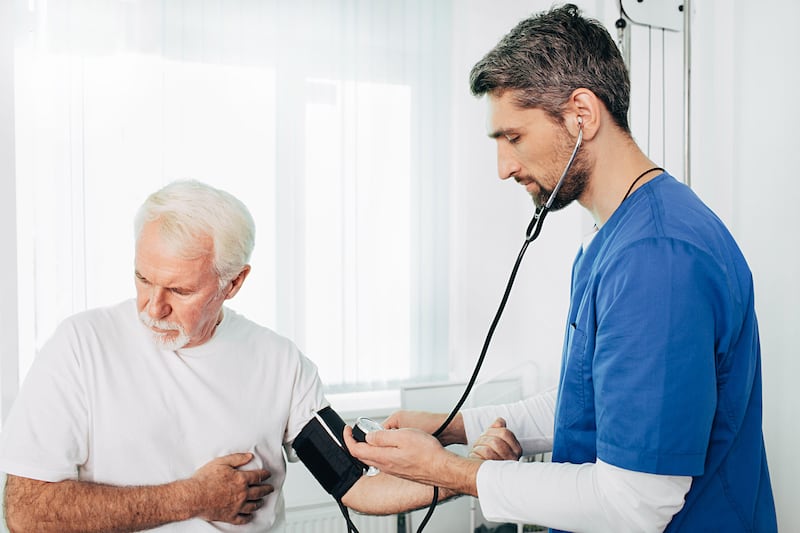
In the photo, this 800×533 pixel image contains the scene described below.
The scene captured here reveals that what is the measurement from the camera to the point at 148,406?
49.8 inches

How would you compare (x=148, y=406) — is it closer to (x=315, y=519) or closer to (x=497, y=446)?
(x=497, y=446)

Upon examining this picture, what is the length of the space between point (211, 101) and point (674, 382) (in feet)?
6.74

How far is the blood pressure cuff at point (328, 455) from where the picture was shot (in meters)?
1.31

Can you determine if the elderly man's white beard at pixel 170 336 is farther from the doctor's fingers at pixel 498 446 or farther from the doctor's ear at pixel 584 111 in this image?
the doctor's ear at pixel 584 111

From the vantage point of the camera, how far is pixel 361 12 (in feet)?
8.66

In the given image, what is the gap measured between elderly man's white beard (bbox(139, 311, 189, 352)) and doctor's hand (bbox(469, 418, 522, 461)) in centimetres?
62

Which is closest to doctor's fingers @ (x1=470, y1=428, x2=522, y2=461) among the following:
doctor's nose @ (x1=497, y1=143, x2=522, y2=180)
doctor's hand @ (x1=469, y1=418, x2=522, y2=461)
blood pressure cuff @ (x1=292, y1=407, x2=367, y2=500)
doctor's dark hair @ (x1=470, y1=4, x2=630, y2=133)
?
doctor's hand @ (x1=469, y1=418, x2=522, y2=461)

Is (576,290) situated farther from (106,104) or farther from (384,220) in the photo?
(106,104)

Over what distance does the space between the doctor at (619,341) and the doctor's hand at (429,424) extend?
10.5 inches

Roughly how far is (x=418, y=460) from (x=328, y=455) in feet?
1.02

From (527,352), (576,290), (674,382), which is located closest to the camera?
(674,382)

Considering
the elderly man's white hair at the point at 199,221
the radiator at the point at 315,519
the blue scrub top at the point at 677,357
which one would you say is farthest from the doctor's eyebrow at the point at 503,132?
the radiator at the point at 315,519

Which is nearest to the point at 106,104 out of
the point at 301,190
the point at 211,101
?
the point at 211,101

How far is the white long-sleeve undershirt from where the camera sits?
2.96 ft
